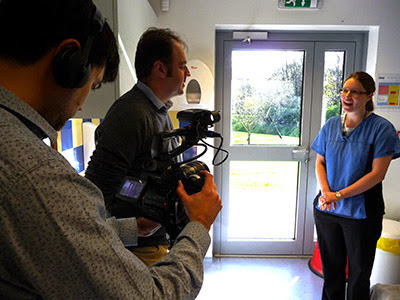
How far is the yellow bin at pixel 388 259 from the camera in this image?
2098mm

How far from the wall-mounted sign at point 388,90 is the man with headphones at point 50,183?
249 cm

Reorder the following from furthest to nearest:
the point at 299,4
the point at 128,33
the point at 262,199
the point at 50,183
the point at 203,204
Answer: the point at 262,199
the point at 299,4
the point at 128,33
the point at 203,204
the point at 50,183

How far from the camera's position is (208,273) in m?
2.55

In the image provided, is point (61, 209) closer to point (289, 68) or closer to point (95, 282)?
point (95, 282)

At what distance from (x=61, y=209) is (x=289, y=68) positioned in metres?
2.54

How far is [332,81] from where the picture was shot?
264 centimetres

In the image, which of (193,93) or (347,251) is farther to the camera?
(193,93)

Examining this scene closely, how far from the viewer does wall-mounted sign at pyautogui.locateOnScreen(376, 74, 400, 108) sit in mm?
2438

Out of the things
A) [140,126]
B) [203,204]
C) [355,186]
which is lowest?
[355,186]

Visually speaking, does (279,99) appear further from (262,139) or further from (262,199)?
(262,199)

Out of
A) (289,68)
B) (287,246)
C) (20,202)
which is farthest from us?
(287,246)

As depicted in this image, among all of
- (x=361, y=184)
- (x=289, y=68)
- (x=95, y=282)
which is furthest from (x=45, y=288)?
(x=289, y=68)

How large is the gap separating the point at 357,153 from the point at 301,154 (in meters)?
0.90

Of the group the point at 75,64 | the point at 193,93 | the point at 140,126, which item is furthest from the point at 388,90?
the point at 75,64
